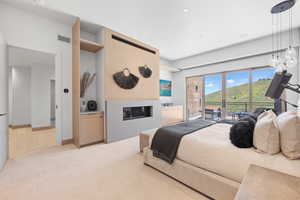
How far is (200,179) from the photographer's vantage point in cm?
153

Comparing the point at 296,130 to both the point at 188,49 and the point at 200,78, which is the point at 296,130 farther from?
the point at 200,78

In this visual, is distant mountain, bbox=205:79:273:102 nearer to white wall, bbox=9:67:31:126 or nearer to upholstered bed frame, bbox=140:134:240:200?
upholstered bed frame, bbox=140:134:240:200

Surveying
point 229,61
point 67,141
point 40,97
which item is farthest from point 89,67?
point 229,61

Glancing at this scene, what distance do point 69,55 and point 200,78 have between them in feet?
16.8

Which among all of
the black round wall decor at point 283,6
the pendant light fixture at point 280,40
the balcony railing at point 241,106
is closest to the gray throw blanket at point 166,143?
the pendant light fixture at point 280,40

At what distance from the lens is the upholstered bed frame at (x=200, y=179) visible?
1.32m

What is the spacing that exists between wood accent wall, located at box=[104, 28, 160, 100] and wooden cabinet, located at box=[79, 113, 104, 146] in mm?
580

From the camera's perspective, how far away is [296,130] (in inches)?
47.0

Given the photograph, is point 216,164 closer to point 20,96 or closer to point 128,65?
point 128,65

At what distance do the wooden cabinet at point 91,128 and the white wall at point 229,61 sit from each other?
4.26 meters

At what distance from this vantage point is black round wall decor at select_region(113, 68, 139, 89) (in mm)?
3568

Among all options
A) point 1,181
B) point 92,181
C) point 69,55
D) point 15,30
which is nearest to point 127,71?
point 69,55

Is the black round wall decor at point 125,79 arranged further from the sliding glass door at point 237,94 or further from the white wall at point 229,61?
the sliding glass door at point 237,94

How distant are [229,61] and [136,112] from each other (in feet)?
13.1
